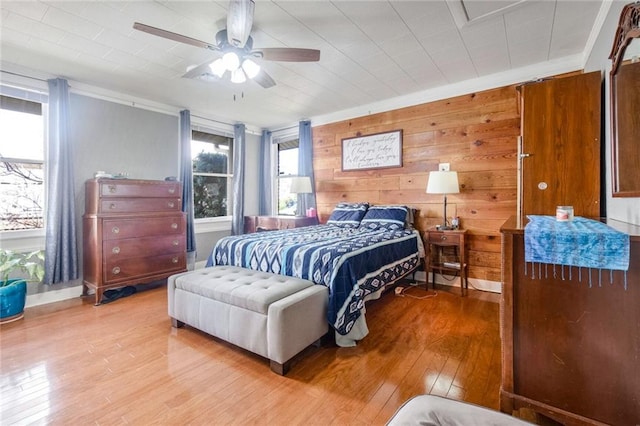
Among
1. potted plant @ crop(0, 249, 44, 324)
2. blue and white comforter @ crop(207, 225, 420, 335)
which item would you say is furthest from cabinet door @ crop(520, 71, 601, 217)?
potted plant @ crop(0, 249, 44, 324)

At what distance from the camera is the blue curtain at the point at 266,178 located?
5.40 metres

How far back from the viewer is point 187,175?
4.26m

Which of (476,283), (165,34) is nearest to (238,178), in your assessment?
(165,34)

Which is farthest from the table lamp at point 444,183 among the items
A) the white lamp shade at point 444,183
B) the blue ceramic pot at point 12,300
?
the blue ceramic pot at point 12,300

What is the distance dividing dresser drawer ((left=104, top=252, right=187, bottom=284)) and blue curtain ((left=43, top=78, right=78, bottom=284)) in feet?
1.64

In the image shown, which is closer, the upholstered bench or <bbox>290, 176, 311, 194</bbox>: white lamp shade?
the upholstered bench

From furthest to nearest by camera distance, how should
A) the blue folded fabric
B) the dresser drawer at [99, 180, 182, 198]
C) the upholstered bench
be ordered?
the dresser drawer at [99, 180, 182, 198] → the upholstered bench → the blue folded fabric

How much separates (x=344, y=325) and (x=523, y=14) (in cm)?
267

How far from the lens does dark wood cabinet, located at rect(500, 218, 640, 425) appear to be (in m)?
1.11

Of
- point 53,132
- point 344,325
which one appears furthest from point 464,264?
point 53,132

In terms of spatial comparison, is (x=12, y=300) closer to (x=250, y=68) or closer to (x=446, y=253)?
(x=250, y=68)

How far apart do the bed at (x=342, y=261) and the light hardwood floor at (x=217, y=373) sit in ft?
0.85

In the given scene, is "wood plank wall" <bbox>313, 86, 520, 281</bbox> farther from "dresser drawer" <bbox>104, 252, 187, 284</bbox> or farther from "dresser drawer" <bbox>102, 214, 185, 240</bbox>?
"dresser drawer" <bbox>104, 252, 187, 284</bbox>

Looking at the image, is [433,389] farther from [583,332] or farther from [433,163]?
[433,163]
